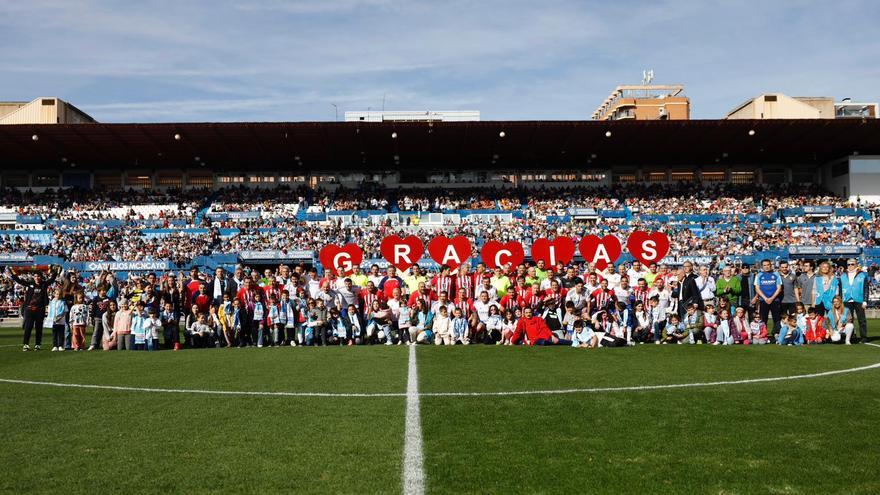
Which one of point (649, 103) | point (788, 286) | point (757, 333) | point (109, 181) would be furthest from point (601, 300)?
point (649, 103)

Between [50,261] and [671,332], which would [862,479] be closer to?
[671,332]

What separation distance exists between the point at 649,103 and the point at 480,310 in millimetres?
79088

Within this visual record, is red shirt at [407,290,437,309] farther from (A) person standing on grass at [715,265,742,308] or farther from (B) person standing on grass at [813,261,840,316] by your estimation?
(B) person standing on grass at [813,261,840,316]

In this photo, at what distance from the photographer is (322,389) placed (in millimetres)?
8883

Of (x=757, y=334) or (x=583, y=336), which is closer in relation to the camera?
(x=583, y=336)

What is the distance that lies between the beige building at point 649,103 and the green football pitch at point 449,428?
79.1 m

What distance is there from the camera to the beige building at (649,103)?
88.2 metres

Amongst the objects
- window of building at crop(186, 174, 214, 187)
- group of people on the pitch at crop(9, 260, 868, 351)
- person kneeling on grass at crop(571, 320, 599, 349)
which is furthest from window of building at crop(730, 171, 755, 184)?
person kneeling on grass at crop(571, 320, 599, 349)

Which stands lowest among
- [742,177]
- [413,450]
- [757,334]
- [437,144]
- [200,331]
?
[413,450]

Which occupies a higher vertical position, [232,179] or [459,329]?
[232,179]

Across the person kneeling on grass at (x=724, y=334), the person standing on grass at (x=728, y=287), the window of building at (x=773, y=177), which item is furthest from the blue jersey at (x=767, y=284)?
the window of building at (x=773, y=177)

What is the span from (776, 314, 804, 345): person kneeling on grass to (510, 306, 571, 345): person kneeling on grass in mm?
4140

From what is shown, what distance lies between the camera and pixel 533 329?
1541 cm

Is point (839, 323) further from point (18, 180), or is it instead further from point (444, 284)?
point (18, 180)
